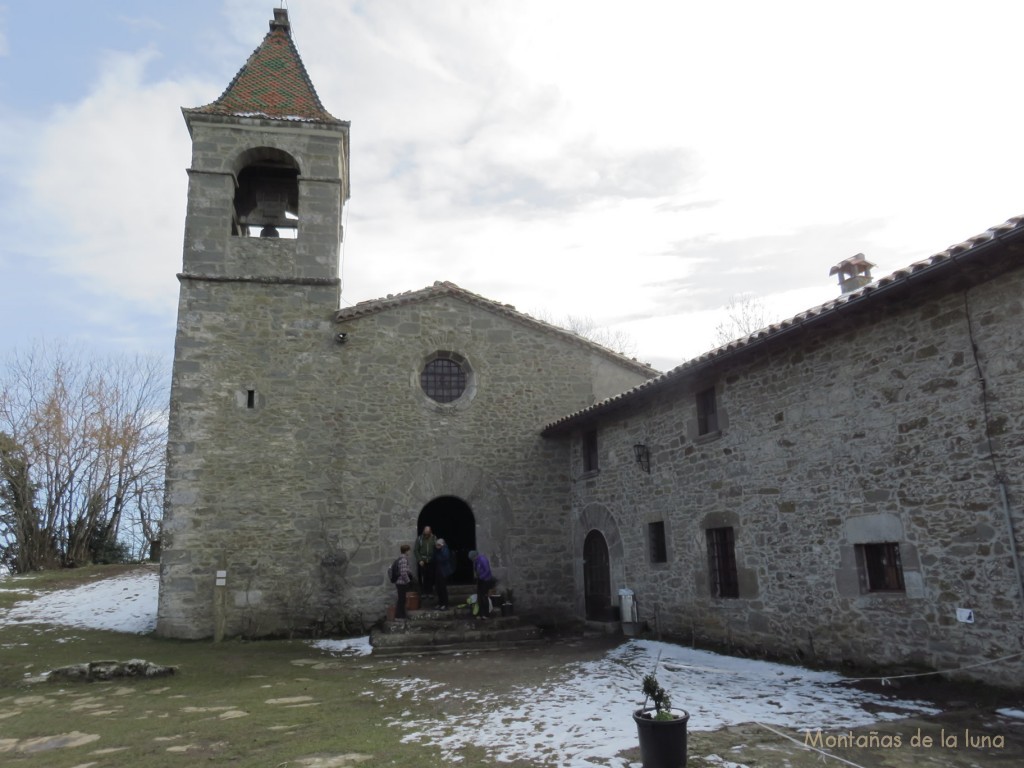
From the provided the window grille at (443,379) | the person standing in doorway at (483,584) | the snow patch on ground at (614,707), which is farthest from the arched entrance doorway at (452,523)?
the snow patch on ground at (614,707)

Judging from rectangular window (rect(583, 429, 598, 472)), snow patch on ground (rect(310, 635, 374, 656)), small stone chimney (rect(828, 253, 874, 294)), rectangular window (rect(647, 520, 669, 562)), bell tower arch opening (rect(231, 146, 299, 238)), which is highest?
bell tower arch opening (rect(231, 146, 299, 238))

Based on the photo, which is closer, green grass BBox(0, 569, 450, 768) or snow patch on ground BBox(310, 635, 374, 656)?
green grass BBox(0, 569, 450, 768)

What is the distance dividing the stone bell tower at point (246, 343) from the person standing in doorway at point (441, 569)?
2.57m

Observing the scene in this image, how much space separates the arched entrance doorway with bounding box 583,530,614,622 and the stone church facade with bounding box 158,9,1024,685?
82mm

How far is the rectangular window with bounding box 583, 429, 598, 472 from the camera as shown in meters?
14.1

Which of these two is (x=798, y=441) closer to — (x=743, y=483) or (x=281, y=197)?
(x=743, y=483)

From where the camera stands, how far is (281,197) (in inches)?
628

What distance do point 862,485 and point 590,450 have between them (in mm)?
6834

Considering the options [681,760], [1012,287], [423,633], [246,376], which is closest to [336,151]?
[246,376]

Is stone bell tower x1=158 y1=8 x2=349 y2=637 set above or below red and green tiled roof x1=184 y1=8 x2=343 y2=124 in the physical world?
below

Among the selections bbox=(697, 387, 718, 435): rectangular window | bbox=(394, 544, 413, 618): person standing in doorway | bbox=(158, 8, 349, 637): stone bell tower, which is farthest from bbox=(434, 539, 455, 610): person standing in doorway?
bbox=(697, 387, 718, 435): rectangular window

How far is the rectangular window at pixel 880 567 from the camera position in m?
7.54

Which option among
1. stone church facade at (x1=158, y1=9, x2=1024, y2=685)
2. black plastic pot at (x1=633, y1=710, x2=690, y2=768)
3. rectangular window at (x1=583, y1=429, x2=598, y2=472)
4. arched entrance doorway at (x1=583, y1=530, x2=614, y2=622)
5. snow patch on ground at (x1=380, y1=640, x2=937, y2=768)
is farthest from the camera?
rectangular window at (x1=583, y1=429, x2=598, y2=472)

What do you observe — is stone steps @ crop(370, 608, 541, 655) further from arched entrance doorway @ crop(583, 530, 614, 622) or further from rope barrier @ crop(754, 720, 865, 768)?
rope barrier @ crop(754, 720, 865, 768)
